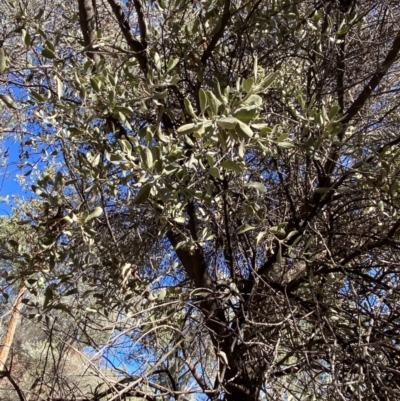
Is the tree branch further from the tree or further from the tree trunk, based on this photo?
the tree trunk

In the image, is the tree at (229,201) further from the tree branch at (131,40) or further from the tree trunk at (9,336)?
the tree trunk at (9,336)

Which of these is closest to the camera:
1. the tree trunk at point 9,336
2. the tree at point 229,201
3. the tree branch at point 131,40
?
the tree at point 229,201

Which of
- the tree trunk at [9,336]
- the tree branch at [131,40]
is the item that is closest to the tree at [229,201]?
the tree branch at [131,40]

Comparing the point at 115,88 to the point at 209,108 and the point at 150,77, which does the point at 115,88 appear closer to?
the point at 150,77

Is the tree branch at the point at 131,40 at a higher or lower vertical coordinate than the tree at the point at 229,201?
higher

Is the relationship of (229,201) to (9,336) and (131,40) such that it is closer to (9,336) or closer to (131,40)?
(131,40)

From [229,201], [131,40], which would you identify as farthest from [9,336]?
[131,40]

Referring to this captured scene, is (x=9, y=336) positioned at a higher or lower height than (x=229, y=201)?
higher

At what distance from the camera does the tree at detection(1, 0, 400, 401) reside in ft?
6.00

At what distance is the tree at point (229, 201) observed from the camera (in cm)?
183

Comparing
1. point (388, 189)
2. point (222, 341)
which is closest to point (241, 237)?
point (222, 341)

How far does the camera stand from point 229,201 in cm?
250

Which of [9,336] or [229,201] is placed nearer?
[229,201]

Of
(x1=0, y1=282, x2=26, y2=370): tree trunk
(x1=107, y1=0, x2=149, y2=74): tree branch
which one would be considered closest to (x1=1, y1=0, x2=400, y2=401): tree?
(x1=107, y1=0, x2=149, y2=74): tree branch
